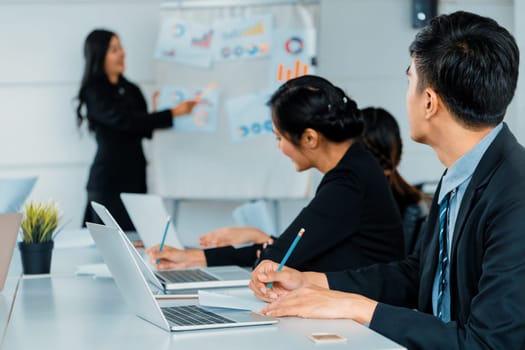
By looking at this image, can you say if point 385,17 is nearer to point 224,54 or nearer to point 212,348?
point 224,54

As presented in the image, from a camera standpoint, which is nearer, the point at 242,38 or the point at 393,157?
the point at 393,157

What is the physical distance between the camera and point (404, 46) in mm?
5145

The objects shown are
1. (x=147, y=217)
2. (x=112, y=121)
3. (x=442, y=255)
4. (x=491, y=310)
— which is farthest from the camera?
(x=112, y=121)

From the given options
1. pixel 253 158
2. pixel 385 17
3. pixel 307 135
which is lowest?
pixel 253 158

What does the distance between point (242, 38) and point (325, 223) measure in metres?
2.81

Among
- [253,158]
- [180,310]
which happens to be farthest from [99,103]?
[180,310]

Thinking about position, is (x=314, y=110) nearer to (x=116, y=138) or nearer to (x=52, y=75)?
(x=116, y=138)

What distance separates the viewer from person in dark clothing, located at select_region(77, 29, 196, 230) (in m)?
4.59

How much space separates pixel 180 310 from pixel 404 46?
381 cm

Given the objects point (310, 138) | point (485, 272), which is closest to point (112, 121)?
point (310, 138)

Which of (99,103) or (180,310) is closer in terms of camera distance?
(180,310)

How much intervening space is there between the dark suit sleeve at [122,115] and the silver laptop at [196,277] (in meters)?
2.42

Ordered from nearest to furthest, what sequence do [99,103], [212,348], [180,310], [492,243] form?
1. [212,348]
2. [492,243]
3. [180,310]
4. [99,103]

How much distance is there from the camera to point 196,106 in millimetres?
4883
